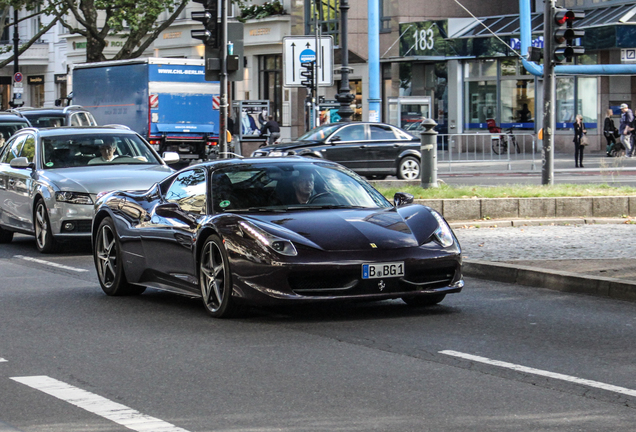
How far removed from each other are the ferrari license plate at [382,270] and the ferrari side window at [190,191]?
62.2 inches

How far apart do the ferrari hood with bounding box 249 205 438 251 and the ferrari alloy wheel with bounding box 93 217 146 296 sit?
2145mm

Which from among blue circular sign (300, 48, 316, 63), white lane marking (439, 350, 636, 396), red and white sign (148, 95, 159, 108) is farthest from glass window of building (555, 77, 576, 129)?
white lane marking (439, 350, 636, 396)

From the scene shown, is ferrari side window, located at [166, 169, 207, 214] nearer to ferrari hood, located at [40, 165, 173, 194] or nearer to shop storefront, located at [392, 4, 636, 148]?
ferrari hood, located at [40, 165, 173, 194]

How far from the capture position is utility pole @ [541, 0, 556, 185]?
19.1 m

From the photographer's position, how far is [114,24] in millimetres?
41438

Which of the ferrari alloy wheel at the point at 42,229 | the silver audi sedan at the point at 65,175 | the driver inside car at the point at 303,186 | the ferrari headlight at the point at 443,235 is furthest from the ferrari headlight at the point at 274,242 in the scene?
the ferrari alloy wheel at the point at 42,229

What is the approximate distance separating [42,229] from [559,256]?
6.63 m

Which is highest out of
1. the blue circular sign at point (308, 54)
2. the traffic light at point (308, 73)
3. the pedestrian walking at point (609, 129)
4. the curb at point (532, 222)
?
the blue circular sign at point (308, 54)

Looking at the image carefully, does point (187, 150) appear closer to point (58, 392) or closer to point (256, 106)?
point (256, 106)

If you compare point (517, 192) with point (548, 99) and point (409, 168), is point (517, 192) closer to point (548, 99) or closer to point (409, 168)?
point (548, 99)

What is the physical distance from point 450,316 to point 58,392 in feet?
12.1

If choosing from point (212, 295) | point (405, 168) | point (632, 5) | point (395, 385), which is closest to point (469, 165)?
point (405, 168)

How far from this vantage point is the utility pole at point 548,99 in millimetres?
19062

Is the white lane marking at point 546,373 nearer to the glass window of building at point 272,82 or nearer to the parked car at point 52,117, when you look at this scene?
the parked car at point 52,117
